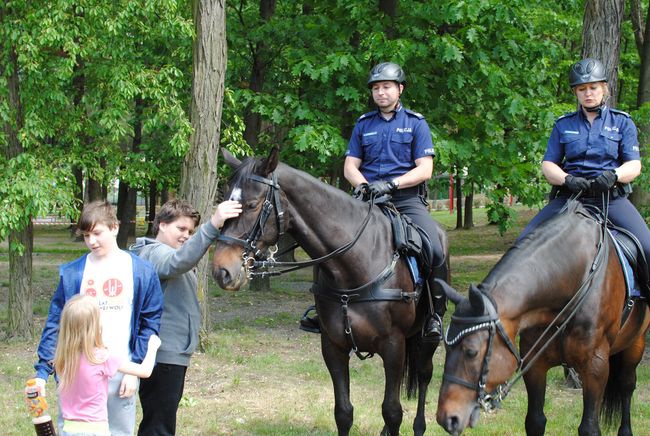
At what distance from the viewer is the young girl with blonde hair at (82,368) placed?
161 inches

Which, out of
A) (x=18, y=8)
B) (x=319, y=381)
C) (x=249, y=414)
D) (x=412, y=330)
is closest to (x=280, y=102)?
(x=18, y=8)

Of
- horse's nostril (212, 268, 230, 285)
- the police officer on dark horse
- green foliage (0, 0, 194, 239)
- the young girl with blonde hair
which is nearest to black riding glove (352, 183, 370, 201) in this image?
the police officer on dark horse

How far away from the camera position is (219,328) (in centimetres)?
1302

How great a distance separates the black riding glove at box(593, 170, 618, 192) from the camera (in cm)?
567

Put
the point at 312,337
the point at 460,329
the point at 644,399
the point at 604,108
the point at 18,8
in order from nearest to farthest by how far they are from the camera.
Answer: the point at 460,329, the point at 604,108, the point at 644,399, the point at 18,8, the point at 312,337

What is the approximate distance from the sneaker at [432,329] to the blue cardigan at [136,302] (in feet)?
8.08

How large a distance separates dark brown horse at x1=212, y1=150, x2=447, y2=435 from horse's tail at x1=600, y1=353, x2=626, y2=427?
171 centimetres

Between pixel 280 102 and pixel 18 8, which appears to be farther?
pixel 280 102

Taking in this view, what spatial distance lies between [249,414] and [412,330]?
231 cm

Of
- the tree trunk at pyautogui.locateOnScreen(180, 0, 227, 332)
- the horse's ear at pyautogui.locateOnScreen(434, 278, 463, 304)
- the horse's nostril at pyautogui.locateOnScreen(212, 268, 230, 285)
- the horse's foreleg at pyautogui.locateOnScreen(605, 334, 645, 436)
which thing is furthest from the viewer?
the tree trunk at pyautogui.locateOnScreen(180, 0, 227, 332)

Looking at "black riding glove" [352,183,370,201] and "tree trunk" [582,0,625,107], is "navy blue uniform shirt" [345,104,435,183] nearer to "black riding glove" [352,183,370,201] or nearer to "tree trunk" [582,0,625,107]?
"black riding glove" [352,183,370,201]

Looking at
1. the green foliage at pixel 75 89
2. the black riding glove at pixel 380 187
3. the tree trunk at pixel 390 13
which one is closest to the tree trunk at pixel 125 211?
the tree trunk at pixel 390 13

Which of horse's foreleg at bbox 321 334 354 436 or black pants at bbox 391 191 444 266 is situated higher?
black pants at bbox 391 191 444 266

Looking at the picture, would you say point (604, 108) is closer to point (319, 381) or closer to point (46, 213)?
point (319, 381)
